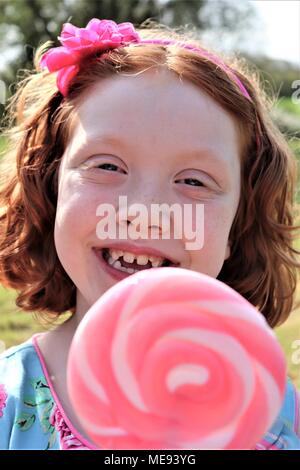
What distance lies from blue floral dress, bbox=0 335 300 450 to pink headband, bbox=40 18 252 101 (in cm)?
105

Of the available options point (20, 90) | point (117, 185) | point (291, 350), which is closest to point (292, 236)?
point (117, 185)

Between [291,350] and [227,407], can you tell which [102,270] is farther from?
[291,350]

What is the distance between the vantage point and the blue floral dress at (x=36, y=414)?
2.49 metres

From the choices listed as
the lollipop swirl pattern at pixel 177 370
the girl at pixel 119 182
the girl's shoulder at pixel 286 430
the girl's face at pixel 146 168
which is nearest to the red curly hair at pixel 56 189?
the girl at pixel 119 182

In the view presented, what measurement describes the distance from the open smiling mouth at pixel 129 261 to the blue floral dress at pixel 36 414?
52 cm

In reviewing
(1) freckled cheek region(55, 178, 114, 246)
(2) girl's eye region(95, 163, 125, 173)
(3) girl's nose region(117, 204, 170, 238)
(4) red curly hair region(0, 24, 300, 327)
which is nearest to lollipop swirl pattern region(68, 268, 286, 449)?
(3) girl's nose region(117, 204, 170, 238)

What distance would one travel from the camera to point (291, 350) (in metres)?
4.83

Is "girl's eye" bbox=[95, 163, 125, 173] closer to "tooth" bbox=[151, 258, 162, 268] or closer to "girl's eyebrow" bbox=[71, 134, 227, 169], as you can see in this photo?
"girl's eyebrow" bbox=[71, 134, 227, 169]

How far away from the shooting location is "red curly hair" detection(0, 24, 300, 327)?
2770 mm

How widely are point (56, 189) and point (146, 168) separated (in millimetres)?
628

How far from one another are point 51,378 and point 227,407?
3.73ft

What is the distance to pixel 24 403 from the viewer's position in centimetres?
260

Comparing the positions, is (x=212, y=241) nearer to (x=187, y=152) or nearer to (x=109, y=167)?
(x=187, y=152)

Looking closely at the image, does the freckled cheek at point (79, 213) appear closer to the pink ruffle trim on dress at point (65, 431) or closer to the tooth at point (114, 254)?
the tooth at point (114, 254)
